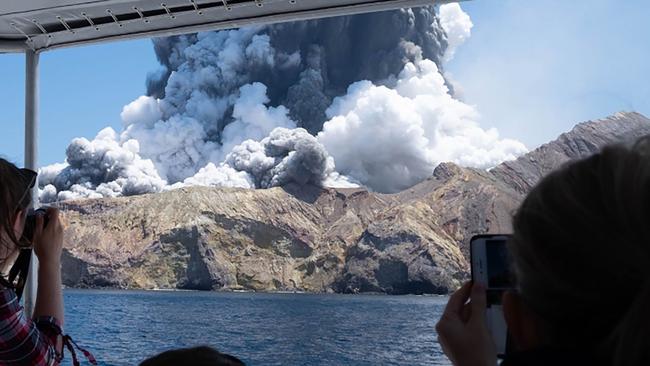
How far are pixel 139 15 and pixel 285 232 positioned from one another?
145ft

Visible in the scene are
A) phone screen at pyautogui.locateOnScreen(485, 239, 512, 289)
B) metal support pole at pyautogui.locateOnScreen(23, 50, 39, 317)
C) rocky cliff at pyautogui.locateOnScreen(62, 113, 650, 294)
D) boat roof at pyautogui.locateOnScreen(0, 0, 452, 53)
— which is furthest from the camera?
rocky cliff at pyautogui.locateOnScreen(62, 113, 650, 294)

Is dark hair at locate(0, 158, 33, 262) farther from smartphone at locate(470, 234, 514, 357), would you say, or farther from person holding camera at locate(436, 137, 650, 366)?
person holding camera at locate(436, 137, 650, 366)

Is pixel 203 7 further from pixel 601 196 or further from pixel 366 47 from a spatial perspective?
pixel 366 47

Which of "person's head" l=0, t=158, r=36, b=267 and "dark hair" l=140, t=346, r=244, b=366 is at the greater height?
"person's head" l=0, t=158, r=36, b=267

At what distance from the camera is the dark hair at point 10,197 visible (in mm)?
791

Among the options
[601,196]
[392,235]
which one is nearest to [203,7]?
[601,196]

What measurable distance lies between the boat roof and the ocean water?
24785 millimetres

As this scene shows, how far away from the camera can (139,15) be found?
1.95m

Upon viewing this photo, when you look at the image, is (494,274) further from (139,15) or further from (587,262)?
(139,15)

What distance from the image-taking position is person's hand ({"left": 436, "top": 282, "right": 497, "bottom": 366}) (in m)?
0.45

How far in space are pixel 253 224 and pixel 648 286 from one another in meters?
46.2

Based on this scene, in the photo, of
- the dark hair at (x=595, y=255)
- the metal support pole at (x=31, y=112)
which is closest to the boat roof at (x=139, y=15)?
the metal support pole at (x=31, y=112)

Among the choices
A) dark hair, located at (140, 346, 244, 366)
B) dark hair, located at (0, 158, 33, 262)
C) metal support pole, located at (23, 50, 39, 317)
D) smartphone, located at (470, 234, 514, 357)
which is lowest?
dark hair, located at (140, 346, 244, 366)

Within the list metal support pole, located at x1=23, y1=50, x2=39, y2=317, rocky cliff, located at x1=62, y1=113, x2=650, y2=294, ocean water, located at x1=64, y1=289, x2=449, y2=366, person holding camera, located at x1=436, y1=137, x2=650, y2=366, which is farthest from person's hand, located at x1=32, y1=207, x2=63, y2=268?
rocky cliff, located at x1=62, y1=113, x2=650, y2=294
